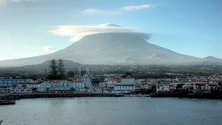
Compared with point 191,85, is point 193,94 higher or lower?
lower

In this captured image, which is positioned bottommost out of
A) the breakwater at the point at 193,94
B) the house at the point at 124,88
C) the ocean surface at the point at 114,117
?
the ocean surface at the point at 114,117

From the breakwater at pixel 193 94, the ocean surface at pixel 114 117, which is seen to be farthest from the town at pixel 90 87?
the ocean surface at pixel 114 117

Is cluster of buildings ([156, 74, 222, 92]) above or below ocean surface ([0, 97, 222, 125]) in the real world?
above

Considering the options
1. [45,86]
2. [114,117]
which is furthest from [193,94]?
[114,117]

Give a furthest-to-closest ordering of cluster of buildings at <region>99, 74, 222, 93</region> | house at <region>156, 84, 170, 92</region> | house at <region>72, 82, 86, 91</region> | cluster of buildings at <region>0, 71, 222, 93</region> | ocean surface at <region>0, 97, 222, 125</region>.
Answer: house at <region>72, 82, 86, 91</region> → house at <region>156, 84, 170, 92</region> → cluster of buildings at <region>99, 74, 222, 93</region> → cluster of buildings at <region>0, 71, 222, 93</region> → ocean surface at <region>0, 97, 222, 125</region>

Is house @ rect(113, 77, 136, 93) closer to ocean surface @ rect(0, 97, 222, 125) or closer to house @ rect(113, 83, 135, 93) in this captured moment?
house @ rect(113, 83, 135, 93)

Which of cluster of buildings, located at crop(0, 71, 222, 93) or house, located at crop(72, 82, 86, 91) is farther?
house, located at crop(72, 82, 86, 91)

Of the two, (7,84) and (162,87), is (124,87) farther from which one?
(7,84)

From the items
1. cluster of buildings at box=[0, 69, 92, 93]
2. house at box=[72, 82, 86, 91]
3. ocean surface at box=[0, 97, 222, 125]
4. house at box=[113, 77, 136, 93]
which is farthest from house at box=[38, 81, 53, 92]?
ocean surface at box=[0, 97, 222, 125]

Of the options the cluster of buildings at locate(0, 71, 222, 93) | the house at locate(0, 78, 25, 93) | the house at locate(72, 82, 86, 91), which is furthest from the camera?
the house at locate(72, 82, 86, 91)

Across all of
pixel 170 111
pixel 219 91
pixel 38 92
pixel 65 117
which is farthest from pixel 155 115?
pixel 38 92

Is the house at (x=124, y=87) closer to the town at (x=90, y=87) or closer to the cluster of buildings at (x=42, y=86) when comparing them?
the town at (x=90, y=87)
